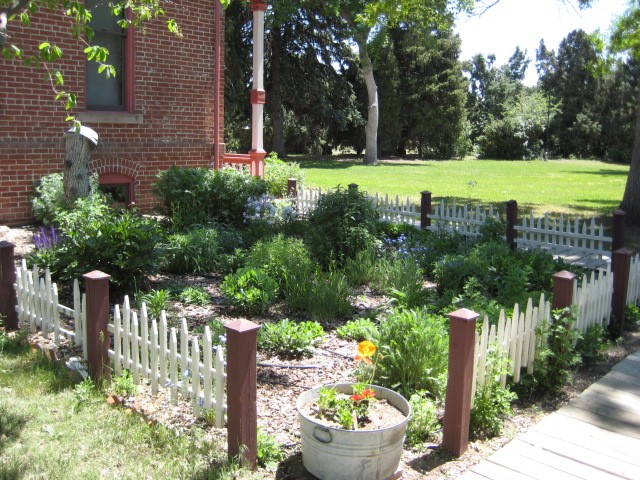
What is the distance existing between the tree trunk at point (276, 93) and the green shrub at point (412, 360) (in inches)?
1182

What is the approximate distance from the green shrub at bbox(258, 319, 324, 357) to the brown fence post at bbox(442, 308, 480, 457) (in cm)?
180

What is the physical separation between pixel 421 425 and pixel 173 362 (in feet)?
5.78

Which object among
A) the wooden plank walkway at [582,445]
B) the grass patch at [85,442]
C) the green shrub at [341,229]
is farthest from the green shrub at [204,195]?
the wooden plank walkway at [582,445]

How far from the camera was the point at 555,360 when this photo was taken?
5.31m

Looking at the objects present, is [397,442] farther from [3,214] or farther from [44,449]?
[3,214]

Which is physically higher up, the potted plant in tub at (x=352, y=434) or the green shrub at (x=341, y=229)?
the green shrub at (x=341, y=229)

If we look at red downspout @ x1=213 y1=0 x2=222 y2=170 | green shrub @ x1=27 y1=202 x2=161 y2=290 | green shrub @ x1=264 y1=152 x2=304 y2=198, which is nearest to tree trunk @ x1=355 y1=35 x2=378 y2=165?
green shrub @ x1=264 y1=152 x2=304 y2=198

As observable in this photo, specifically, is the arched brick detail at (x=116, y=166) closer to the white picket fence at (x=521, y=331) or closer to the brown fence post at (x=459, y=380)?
the white picket fence at (x=521, y=331)

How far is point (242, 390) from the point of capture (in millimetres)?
3818

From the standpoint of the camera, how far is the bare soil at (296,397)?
13.5 feet

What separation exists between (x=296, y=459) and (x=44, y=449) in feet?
5.23

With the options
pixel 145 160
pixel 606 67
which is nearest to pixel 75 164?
pixel 145 160

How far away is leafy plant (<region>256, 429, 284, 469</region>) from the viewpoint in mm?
3986

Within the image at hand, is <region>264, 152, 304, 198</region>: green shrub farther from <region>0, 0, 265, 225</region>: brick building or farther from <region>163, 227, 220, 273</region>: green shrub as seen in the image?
<region>163, 227, 220, 273</region>: green shrub
